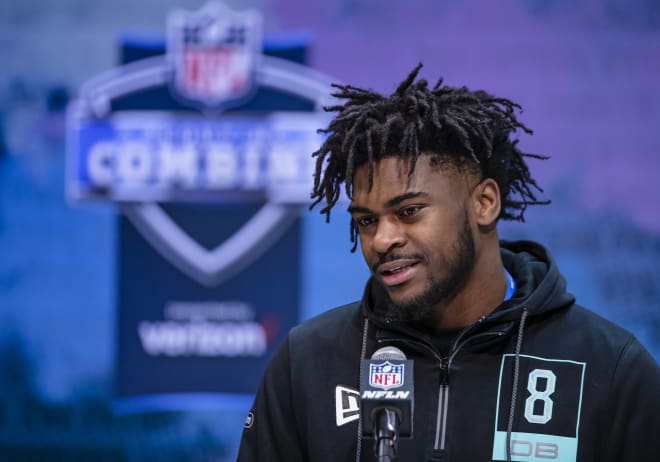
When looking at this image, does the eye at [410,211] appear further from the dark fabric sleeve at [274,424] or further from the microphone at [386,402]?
the dark fabric sleeve at [274,424]

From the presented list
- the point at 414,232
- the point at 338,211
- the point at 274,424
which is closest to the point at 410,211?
the point at 414,232

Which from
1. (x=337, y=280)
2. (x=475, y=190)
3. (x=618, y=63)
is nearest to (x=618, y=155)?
(x=618, y=63)

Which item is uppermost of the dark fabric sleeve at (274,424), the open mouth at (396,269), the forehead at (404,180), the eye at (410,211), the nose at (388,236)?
the forehead at (404,180)

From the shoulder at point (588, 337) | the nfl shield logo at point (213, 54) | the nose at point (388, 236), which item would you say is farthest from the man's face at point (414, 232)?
the nfl shield logo at point (213, 54)

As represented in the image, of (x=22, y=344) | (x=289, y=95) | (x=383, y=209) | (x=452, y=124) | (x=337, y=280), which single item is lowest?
(x=22, y=344)

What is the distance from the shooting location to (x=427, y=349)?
62.6 inches

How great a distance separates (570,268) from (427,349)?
4.79 feet

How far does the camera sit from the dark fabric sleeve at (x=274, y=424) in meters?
1.62

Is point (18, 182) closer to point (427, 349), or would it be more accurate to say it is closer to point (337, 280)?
point (337, 280)

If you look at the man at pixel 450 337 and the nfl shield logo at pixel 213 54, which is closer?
the man at pixel 450 337

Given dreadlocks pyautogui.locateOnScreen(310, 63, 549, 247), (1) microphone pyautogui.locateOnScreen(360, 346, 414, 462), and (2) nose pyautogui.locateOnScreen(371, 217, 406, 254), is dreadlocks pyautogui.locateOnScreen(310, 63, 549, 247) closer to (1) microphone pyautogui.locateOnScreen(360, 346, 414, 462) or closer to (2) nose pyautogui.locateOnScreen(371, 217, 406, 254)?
(2) nose pyautogui.locateOnScreen(371, 217, 406, 254)

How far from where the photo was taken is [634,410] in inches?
57.2

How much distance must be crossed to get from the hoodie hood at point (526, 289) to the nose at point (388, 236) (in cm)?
19

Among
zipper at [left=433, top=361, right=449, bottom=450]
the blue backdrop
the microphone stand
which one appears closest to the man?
zipper at [left=433, top=361, right=449, bottom=450]
